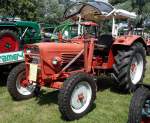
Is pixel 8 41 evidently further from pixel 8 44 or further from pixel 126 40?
pixel 126 40

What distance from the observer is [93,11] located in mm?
7387

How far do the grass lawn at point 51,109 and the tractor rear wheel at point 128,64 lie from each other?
1.05 ft

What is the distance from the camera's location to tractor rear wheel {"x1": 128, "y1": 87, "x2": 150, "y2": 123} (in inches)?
169

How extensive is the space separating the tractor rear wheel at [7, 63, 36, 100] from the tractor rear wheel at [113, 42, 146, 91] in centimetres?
191

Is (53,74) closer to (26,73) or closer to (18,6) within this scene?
(26,73)

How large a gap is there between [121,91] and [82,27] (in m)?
1.80

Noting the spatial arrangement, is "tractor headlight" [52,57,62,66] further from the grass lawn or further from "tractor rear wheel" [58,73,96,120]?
the grass lawn

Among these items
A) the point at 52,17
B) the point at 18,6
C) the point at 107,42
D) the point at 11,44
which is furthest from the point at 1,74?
the point at 52,17

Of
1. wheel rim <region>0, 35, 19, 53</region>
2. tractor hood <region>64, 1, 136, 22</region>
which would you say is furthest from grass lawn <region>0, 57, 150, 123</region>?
tractor hood <region>64, 1, 136, 22</region>

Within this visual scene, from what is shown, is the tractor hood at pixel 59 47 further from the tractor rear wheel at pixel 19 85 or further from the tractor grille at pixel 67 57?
the tractor rear wheel at pixel 19 85

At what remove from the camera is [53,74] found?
612 cm

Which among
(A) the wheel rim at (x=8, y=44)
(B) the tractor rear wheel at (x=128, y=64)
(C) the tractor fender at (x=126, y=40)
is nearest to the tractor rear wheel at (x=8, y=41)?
(A) the wheel rim at (x=8, y=44)

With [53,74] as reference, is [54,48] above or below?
above

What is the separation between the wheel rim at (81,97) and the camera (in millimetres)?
5664
